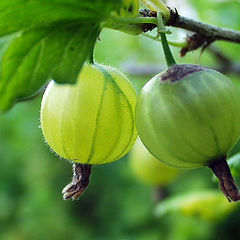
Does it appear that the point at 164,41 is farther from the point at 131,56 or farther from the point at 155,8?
the point at 131,56

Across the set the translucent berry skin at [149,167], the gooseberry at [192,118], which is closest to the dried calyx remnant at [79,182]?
the gooseberry at [192,118]

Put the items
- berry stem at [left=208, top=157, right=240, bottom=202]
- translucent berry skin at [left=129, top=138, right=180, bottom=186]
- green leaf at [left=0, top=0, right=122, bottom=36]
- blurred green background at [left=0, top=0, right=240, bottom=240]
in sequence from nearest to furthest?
green leaf at [left=0, top=0, right=122, bottom=36] < berry stem at [left=208, top=157, right=240, bottom=202] < translucent berry skin at [left=129, top=138, right=180, bottom=186] < blurred green background at [left=0, top=0, right=240, bottom=240]

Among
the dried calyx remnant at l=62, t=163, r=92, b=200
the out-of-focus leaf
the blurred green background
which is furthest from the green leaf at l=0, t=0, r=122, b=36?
the blurred green background

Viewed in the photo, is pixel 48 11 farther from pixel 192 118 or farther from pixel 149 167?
pixel 149 167

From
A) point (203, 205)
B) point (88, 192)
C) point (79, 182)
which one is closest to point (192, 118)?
point (79, 182)

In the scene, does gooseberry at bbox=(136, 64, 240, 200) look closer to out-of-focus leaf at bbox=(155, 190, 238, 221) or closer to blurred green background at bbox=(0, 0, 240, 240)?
out-of-focus leaf at bbox=(155, 190, 238, 221)

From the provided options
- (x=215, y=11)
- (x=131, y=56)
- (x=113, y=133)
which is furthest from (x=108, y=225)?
(x=113, y=133)
